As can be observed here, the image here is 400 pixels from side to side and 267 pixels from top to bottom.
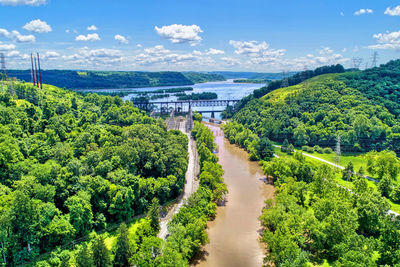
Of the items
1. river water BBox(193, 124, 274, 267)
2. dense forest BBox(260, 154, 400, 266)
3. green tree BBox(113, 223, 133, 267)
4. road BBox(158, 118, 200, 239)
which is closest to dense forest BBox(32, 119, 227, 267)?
green tree BBox(113, 223, 133, 267)

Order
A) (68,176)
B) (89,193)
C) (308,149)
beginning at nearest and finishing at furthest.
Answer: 1. (89,193)
2. (68,176)
3. (308,149)

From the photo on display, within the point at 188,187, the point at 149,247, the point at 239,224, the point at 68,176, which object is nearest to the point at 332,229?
the point at 239,224

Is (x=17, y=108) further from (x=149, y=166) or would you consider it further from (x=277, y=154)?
(x=277, y=154)

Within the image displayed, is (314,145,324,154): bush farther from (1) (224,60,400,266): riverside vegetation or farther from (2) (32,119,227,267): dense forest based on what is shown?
(2) (32,119,227,267): dense forest

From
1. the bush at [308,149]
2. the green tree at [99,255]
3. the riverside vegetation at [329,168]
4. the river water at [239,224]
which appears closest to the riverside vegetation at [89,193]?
the green tree at [99,255]

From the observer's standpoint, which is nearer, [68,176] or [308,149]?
[68,176]

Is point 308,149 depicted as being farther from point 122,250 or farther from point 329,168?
point 122,250

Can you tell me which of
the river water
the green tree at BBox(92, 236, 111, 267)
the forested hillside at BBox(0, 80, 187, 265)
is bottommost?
the river water

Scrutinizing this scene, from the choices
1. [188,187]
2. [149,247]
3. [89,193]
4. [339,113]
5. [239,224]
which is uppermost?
[339,113]
